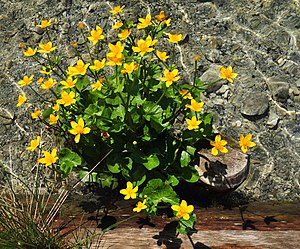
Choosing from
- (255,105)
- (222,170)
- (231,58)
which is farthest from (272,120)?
(222,170)

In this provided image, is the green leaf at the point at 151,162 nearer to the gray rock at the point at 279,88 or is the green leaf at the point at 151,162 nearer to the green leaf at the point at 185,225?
the green leaf at the point at 185,225

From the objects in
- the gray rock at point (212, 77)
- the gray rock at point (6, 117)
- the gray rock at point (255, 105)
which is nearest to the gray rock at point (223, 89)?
the gray rock at point (212, 77)

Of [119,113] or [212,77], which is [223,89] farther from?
[119,113]

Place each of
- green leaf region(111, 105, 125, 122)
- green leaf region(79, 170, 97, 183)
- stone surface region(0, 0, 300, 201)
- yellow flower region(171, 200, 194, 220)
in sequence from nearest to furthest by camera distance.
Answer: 1. yellow flower region(171, 200, 194, 220)
2. green leaf region(111, 105, 125, 122)
3. green leaf region(79, 170, 97, 183)
4. stone surface region(0, 0, 300, 201)

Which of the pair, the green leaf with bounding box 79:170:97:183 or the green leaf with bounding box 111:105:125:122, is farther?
the green leaf with bounding box 79:170:97:183

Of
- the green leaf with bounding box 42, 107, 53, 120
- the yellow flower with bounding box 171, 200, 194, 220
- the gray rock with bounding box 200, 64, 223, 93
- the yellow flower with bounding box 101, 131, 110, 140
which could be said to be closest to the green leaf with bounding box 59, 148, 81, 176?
the yellow flower with bounding box 101, 131, 110, 140

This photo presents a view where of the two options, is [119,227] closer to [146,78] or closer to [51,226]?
[51,226]

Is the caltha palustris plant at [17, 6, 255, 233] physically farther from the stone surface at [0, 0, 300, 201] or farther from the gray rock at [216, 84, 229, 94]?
the gray rock at [216, 84, 229, 94]
